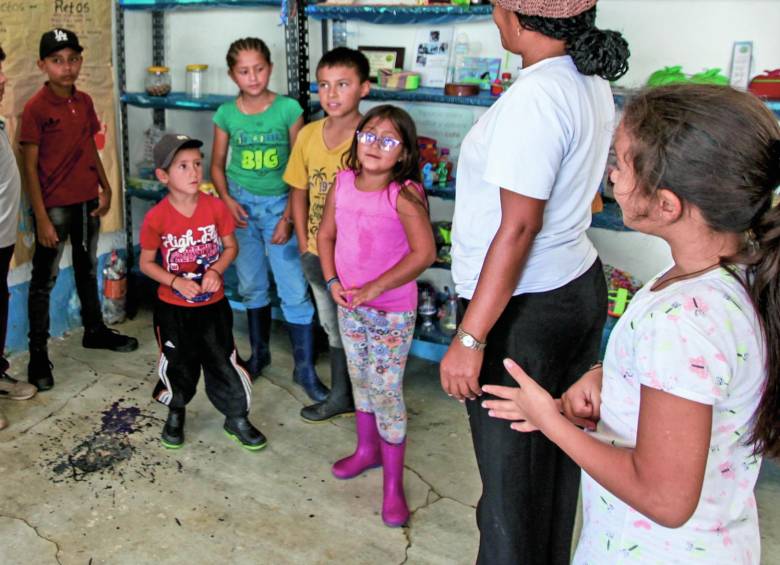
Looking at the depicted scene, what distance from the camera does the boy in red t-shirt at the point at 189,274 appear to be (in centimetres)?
262

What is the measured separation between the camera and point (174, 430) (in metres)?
2.87

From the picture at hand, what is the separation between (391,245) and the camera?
241cm

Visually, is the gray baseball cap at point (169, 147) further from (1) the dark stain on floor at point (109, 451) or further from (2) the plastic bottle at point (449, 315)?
(2) the plastic bottle at point (449, 315)

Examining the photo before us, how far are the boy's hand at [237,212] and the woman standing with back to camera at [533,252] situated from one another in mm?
1749

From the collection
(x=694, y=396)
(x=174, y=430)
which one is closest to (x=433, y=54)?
(x=174, y=430)

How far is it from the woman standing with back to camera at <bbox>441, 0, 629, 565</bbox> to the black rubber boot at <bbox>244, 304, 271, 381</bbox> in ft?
6.16

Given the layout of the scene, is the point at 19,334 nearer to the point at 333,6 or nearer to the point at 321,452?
the point at 321,452

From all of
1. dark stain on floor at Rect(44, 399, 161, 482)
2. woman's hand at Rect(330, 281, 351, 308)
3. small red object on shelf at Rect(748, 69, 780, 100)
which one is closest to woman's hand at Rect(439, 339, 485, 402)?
woman's hand at Rect(330, 281, 351, 308)

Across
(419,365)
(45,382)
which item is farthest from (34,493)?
(419,365)

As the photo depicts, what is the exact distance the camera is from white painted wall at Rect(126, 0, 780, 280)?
2.99m

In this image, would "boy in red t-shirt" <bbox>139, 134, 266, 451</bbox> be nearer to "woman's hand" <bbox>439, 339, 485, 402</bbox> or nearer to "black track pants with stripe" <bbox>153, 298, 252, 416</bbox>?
"black track pants with stripe" <bbox>153, 298, 252, 416</bbox>

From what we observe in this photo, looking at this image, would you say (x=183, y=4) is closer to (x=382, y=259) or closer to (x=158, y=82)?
(x=158, y=82)

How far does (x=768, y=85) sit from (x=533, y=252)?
5.50 feet

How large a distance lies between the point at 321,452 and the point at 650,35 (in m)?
2.15
